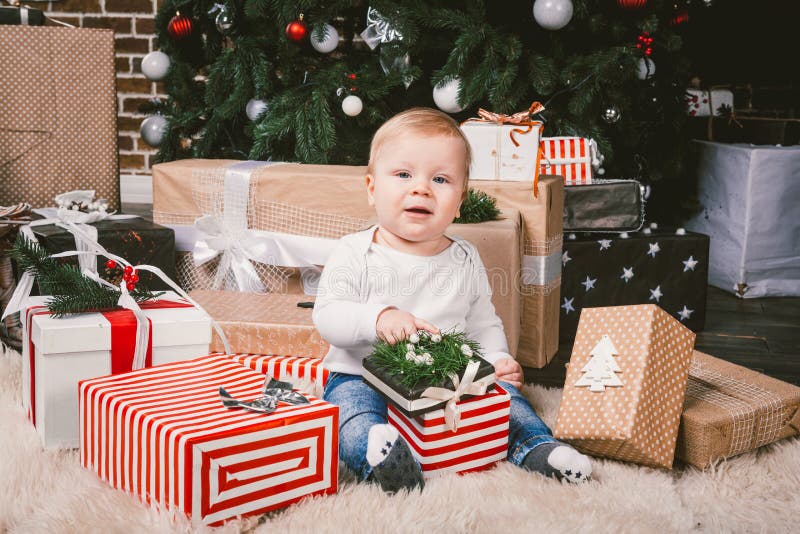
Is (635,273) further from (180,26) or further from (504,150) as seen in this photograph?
(180,26)

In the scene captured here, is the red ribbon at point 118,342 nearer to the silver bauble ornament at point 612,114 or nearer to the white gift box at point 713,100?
the silver bauble ornament at point 612,114

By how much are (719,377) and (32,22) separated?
1868mm

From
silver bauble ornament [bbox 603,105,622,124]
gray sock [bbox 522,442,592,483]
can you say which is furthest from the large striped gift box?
silver bauble ornament [bbox 603,105,622,124]

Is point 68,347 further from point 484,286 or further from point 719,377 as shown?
point 719,377

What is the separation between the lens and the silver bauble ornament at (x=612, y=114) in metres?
2.19

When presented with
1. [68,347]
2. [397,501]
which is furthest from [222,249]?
[397,501]

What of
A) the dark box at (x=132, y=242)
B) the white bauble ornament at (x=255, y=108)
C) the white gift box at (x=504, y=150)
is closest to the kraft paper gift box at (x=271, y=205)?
the white gift box at (x=504, y=150)

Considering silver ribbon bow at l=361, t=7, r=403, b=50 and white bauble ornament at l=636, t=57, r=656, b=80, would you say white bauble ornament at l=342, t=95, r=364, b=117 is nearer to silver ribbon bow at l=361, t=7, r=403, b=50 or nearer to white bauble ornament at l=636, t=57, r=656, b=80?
silver ribbon bow at l=361, t=7, r=403, b=50

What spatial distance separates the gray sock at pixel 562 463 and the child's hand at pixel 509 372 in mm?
172

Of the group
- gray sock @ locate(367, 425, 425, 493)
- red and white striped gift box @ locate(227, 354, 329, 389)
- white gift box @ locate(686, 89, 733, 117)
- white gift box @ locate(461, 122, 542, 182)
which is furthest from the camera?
white gift box @ locate(686, 89, 733, 117)

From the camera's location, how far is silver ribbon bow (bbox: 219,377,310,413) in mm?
1022

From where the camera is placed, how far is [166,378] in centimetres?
114

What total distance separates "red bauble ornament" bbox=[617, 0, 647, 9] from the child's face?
1150 millimetres

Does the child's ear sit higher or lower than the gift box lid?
higher
